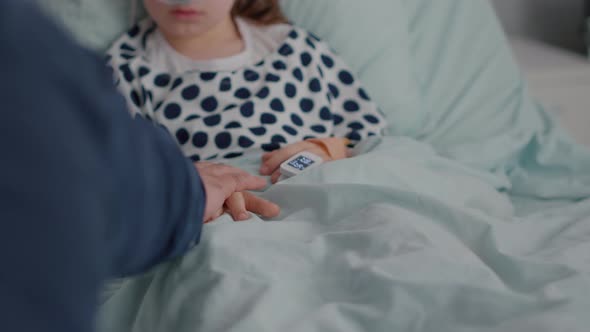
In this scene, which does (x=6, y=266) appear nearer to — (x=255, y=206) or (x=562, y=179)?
(x=255, y=206)

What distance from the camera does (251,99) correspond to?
1156 mm

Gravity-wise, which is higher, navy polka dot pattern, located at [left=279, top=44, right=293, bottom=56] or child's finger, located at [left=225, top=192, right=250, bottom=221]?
navy polka dot pattern, located at [left=279, top=44, right=293, bottom=56]

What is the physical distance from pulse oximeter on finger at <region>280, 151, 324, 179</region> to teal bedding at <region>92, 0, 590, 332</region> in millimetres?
50

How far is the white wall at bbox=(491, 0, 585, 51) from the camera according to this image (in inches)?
75.1

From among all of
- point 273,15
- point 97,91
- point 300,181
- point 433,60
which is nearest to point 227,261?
point 300,181

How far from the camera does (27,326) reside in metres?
0.44

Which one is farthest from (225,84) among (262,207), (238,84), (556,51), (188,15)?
(556,51)

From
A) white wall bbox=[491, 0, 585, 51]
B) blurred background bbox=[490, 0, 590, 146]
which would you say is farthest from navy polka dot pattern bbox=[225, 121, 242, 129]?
white wall bbox=[491, 0, 585, 51]

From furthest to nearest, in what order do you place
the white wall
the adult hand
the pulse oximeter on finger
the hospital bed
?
the white wall < the hospital bed < the pulse oximeter on finger < the adult hand

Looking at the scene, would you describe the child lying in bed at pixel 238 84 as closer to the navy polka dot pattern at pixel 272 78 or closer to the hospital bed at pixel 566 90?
the navy polka dot pattern at pixel 272 78

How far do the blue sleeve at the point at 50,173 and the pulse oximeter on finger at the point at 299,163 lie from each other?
19.4 inches

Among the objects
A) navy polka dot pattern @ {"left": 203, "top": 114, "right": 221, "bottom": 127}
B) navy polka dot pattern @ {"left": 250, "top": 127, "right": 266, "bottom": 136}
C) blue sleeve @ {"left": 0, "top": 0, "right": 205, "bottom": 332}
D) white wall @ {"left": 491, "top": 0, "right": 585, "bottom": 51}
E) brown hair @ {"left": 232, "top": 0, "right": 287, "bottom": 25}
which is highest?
blue sleeve @ {"left": 0, "top": 0, "right": 205, "bottom": 332}

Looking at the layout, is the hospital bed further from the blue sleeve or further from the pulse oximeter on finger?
the blue sleeve

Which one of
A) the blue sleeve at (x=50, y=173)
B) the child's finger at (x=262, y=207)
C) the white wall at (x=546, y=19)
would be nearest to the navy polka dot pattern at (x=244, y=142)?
the child's finger at (x=262, y=207)
